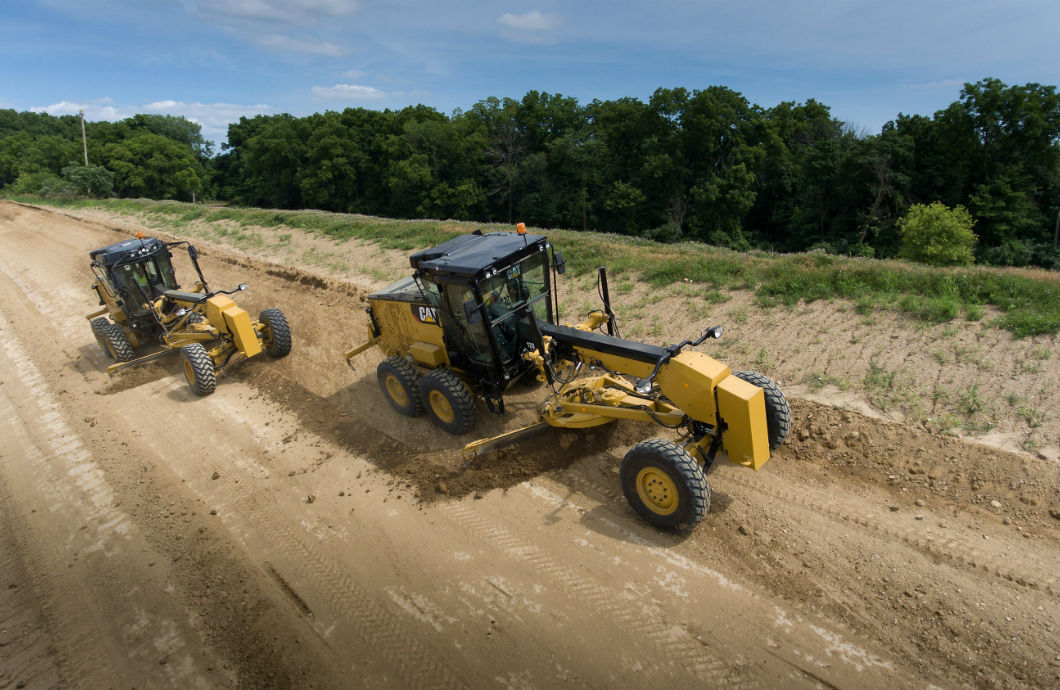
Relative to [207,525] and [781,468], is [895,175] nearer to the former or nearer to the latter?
[781,468]

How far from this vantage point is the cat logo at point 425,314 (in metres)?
7.70

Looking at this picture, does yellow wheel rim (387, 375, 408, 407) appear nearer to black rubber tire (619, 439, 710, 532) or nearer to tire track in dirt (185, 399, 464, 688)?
tire track in dirt (185, 399, 464, 688)

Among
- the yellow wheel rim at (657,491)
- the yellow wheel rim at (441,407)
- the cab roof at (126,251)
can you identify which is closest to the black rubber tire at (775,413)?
the yellow wheel rim at (657,491)

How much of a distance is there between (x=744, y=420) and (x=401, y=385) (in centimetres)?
476

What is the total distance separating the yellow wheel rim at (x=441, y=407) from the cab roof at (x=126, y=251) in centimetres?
736

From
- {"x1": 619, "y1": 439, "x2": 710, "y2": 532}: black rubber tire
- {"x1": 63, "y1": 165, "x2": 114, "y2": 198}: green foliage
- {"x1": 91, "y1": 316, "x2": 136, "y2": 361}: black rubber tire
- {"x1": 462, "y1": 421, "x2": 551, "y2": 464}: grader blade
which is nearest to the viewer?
{"x1": 619, "y1": 439, "x2": 710, "y2": 532}: black rubber tire

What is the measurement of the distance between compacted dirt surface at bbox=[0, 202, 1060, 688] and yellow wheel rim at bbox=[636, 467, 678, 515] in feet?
0.98

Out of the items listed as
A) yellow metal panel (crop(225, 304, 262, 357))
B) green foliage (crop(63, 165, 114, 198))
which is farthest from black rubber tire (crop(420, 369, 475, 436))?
green foliage (crop(63, 165, 114, 198))

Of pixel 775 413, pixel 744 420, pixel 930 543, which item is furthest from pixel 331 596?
pixel 930 543

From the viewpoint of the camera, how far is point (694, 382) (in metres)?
5.39

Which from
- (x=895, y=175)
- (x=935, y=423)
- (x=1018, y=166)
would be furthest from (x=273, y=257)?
(x=1018, y=166)

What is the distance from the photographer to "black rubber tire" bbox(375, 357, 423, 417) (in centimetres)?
789

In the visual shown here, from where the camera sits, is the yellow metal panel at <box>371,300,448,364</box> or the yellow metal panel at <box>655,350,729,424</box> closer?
the yellow metal panel at <box>655,350,729,424</box>

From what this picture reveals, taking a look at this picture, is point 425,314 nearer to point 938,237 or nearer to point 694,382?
point 694,382
